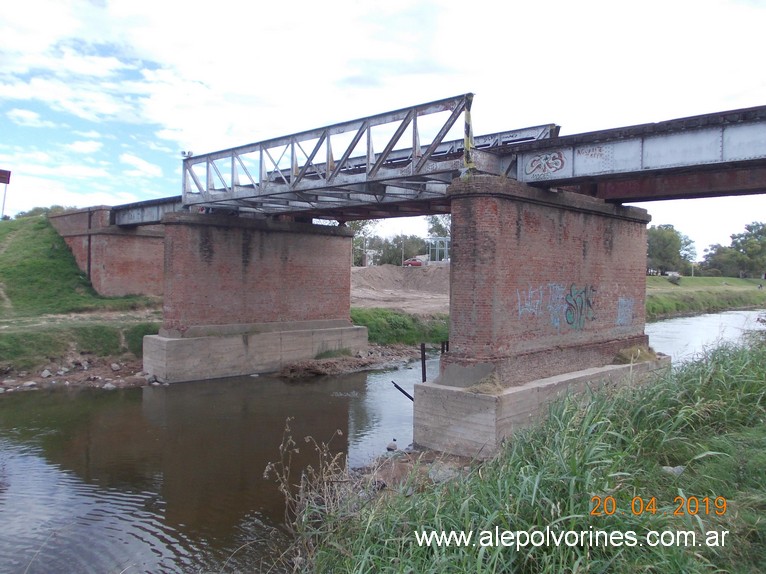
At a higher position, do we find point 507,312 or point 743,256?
point 743,256

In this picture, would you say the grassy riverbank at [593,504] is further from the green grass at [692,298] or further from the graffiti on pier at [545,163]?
the green grass at [692,298]

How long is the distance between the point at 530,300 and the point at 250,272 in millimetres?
10997

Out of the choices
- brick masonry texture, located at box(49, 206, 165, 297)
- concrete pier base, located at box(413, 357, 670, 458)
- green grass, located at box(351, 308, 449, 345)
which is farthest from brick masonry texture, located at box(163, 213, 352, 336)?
concrete pier base, located at box(413, 357, 670, 458)

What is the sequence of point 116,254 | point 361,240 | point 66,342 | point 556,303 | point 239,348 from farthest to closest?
1. point 361,240
2. point 116,254
3. point 239,348
4. point 66,342
5. point 556,303

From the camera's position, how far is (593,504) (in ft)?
15.5

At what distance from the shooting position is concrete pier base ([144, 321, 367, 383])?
61.1 ft

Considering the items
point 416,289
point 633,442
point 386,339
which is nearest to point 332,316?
point 386,339

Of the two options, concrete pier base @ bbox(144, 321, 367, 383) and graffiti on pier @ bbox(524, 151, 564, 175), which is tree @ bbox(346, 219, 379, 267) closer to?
concrete pier base @ bbox(144, 321, 367, 383)

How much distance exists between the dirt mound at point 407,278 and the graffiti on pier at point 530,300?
34.3 meters

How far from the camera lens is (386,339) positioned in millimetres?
26312

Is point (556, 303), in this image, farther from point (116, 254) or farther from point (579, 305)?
point (116, 254)

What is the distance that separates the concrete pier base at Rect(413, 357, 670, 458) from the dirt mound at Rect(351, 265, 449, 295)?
35.1 m

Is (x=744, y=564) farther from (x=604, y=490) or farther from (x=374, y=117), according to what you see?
(x=374, y=117)
